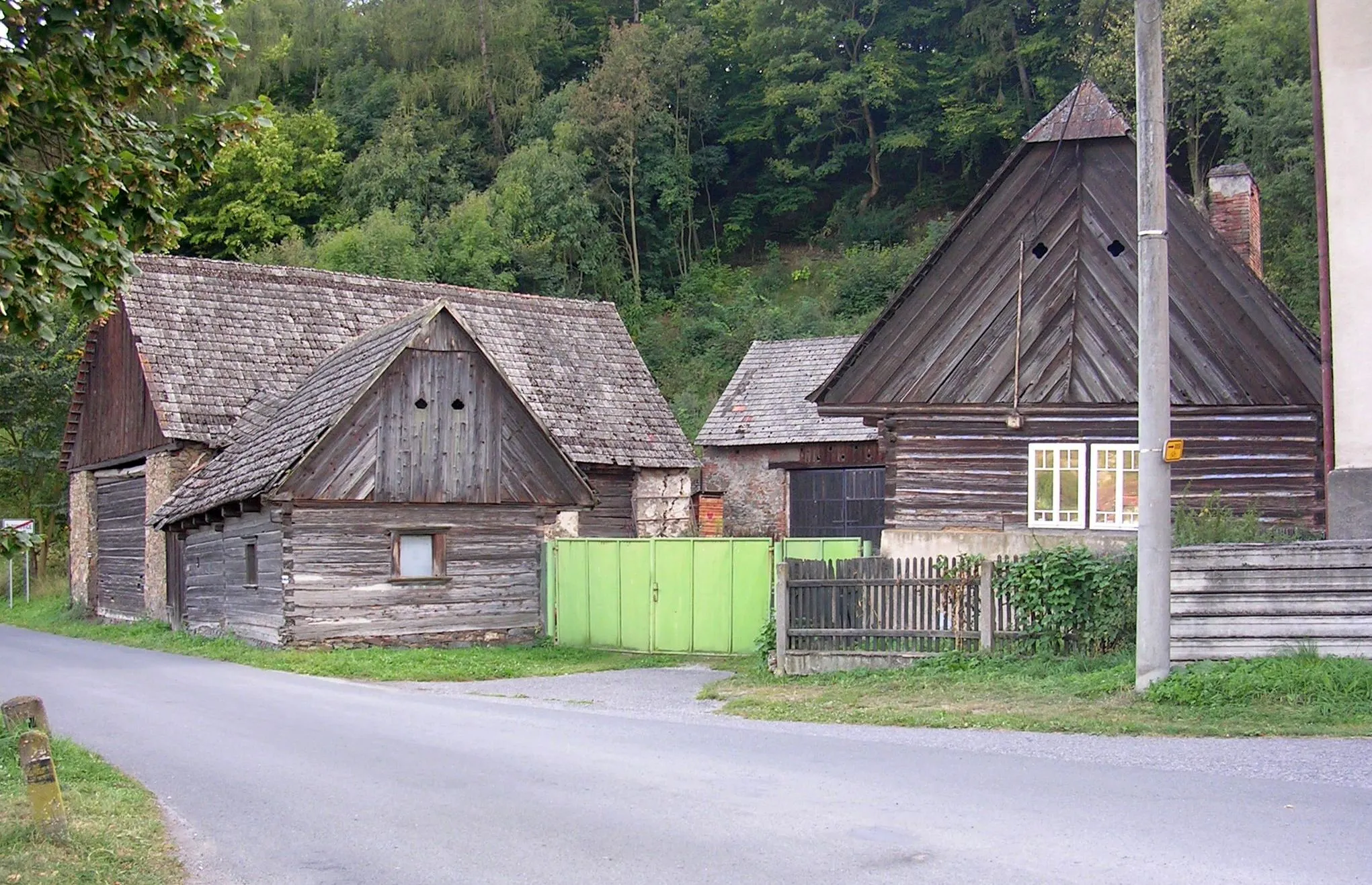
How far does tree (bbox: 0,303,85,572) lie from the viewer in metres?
43.2

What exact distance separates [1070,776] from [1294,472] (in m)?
11.5

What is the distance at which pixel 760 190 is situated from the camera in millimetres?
67875

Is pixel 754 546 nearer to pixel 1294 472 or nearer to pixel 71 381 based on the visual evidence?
pixel 1294 472

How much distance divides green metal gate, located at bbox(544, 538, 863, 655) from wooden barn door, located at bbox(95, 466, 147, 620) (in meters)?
12.1

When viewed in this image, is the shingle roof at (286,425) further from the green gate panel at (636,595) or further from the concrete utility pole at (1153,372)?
the concrete utility pole at (1153,372)

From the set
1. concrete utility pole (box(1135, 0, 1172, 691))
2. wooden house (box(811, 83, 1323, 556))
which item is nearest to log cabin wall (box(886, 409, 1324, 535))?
wooden house (box(811, 83, 1323, 556))

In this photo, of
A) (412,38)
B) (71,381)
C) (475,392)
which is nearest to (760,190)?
(412,38)

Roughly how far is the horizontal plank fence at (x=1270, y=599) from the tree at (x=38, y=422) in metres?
35.8

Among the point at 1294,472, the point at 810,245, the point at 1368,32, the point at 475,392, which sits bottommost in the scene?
the point at 1294,472

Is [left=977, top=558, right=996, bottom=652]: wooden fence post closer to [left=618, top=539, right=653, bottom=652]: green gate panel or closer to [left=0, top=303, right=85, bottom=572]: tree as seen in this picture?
[left=618, top=539, right=653, bottom=652]: green gate panel

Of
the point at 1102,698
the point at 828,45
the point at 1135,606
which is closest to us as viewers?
the point at 1102,698

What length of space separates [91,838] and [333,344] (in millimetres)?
24451

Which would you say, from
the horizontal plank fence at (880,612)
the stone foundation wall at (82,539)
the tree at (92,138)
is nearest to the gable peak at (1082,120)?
the horizontal plank fence at (880,612)

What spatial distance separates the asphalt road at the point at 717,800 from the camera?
802 centimetres
